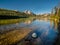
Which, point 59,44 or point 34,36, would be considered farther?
point 34,36

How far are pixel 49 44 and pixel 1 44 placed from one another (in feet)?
19.8

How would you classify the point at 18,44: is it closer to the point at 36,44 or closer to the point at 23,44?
the point at 23,44

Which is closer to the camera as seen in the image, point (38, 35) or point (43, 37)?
point (43, 37)

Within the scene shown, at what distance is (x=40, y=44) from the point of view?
48.8 ft

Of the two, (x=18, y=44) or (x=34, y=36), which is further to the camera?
(x=34, y=36)

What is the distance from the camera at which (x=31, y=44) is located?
15.0 m

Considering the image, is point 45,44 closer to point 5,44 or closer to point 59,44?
point 59,44

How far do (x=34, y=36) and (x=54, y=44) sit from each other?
18.2ft

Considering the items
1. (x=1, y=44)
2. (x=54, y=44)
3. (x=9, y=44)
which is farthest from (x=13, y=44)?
(x=54, y=44)

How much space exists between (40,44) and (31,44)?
45.0 inches

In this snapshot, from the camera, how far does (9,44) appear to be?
14836 mm

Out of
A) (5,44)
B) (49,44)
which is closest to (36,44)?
(49,44)

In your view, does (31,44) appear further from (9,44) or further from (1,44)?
(1,44)

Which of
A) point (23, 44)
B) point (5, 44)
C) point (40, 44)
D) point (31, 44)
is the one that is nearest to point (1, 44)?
point (5, 44)
